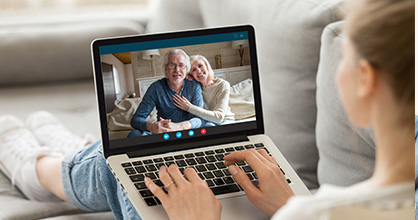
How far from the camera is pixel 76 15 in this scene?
6.12 ft

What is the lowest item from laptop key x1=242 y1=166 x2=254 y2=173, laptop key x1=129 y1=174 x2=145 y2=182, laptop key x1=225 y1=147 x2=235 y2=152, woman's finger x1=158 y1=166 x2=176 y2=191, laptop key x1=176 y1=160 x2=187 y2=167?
laptop key x1=242 y1=166 x2=254 y2=173

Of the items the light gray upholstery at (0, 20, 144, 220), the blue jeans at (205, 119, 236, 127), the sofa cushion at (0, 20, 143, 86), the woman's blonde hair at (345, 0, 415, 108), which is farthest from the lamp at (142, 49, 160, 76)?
the sofa cushion at (0, 20, 143, 86)

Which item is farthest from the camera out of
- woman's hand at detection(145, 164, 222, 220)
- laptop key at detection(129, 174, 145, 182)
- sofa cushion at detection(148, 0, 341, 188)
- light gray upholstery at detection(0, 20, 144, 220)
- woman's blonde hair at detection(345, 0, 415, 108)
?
light gray upholstery at detection(0, 20, 144, 220)

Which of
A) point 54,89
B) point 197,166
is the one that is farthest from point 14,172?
point 197,166

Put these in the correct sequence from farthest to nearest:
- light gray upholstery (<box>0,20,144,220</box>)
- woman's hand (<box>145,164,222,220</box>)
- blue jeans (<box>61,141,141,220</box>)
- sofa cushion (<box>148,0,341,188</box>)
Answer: light gray upholstery (<box>0,20,144,220</box>), sofa cushion (<box>148,0,341,188</box>), blue jeans (<box>61,141,141,220</box>), woman's hand (<box>145,164,222,220</box>)

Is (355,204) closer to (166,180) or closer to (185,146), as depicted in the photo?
(166,180)

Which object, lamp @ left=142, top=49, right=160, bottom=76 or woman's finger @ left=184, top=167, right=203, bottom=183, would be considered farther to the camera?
lamp @ left=142, top=49, right=160, bottom=76

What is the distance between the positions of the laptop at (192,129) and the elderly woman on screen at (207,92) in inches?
0.4

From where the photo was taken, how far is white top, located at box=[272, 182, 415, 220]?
15.7 inches

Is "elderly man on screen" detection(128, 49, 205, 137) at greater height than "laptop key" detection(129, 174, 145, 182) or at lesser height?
greater

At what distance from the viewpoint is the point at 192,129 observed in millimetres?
798

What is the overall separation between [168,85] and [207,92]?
0.06 metres

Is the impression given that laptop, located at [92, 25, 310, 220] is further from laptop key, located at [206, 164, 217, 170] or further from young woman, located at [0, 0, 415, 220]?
young woman, located at [0, 0, 415, 220]

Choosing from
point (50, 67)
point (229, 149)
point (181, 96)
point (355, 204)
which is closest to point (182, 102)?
point (181, 96)
